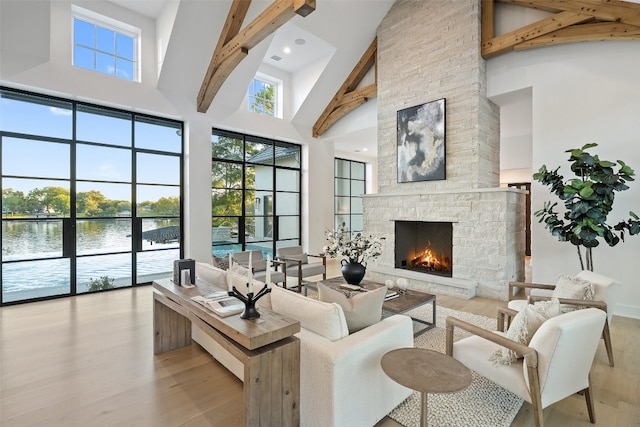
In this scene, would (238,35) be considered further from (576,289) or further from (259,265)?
(576,289)

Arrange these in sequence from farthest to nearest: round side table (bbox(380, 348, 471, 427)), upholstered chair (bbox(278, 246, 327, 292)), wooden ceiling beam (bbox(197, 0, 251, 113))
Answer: upholstered chair (bbox(278, 246, 327, 292)) < wooden ceiling beam (bbox(197, 0, 251, 113)) < round side table (bbox(380, 348, 471, 427))

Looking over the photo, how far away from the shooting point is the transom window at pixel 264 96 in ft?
23.3

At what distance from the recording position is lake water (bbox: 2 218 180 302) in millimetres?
4527

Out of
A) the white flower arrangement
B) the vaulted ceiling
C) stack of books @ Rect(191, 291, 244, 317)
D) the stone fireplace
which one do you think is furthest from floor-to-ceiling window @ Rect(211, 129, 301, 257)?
stack of books @ Rect(191, 291, 244, 317)

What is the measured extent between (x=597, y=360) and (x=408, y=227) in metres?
3.68

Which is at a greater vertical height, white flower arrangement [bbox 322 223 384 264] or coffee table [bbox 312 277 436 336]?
white flower arrangement [bbox 322 223 384 264]

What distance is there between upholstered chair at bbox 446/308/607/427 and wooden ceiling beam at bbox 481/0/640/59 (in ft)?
13.8

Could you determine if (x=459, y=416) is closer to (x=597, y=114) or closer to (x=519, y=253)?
(x=519, y=253)

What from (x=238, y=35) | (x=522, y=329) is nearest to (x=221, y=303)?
(x=522, y=329)

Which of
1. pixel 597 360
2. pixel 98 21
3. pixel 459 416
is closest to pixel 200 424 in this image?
pixel 459 416

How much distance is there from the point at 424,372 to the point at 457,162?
4.44 m

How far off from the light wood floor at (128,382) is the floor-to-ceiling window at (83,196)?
128 centimetres

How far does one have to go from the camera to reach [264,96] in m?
7.33

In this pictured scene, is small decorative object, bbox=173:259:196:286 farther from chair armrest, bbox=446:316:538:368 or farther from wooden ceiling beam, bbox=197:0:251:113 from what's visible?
wooden ceiling beam, bbox=197:0:251:113
